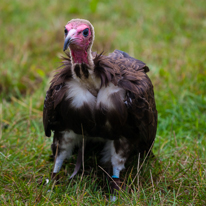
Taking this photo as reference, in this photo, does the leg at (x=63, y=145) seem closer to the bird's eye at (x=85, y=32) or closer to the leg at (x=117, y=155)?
the leg at (x=117, y=155)

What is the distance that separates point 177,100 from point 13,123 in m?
2.27

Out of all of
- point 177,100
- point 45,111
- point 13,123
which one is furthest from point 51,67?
point 45,111

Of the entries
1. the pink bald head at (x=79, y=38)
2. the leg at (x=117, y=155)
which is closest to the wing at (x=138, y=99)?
the leg at (x=117, y=155)

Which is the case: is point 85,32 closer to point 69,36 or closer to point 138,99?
point 69,36

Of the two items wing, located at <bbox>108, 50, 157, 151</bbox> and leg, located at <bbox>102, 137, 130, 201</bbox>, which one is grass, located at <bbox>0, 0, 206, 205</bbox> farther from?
wing, located at <bbox>108, 50, 157, 151</bbox>

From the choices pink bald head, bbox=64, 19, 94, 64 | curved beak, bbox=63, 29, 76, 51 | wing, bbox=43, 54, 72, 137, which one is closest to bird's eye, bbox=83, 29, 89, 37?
pink bald head, bbox=64, 19, 94, 64

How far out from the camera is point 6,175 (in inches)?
124

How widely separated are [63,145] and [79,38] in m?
1.15

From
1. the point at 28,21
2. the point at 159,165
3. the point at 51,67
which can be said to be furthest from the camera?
the point at 28,21

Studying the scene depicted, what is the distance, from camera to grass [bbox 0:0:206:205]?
3.01 metres

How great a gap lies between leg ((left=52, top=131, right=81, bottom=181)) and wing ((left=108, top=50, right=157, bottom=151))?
24.7 inches

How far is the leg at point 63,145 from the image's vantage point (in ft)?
10.6

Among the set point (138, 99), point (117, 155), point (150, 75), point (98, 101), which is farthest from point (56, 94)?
point (150, 75)

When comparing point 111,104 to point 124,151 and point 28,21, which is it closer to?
point 124,151
